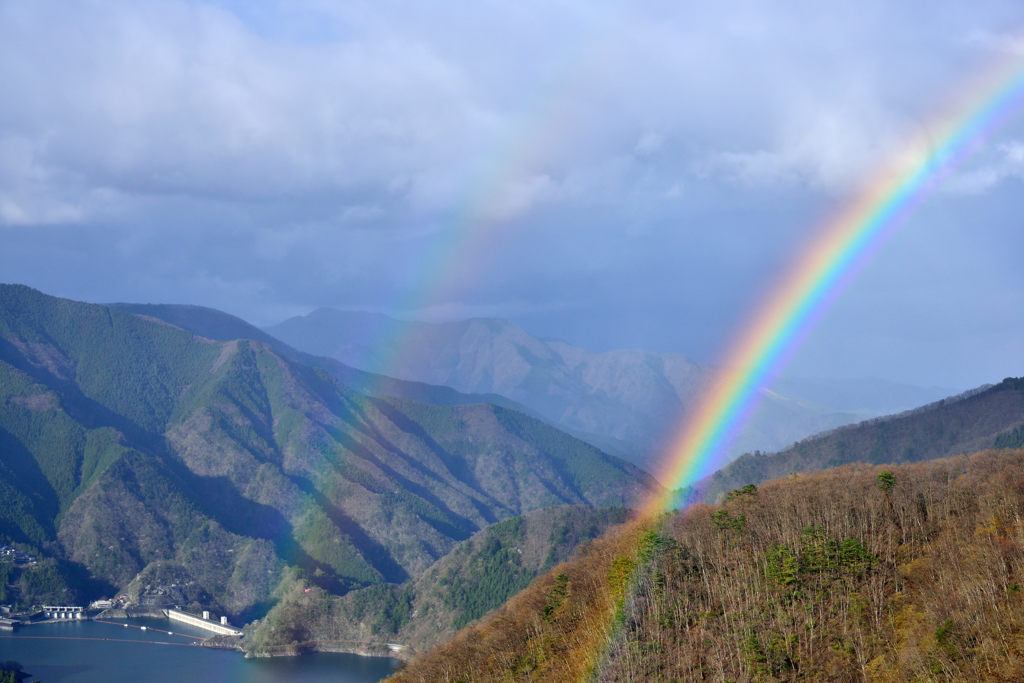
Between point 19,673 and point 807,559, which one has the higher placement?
point 807,559

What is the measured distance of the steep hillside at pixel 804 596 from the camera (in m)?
63.3

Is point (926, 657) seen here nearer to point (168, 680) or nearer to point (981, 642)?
point (981, 642)

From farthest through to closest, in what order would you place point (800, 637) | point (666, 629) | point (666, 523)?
1. point (666, 523)
2. point (666, 629)
3. point (800, 637)

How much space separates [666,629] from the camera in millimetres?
80438

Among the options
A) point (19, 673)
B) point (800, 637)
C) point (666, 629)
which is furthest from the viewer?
point (19, 673)

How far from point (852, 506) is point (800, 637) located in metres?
24.1

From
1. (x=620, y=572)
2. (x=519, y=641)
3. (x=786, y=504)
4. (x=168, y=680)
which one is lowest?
(x=168, y=680)

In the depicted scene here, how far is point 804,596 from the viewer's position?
76.4 metres

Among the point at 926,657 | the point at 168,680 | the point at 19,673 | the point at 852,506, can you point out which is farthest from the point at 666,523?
the point at 19,673

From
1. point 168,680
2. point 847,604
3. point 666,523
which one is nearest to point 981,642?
point 847,604

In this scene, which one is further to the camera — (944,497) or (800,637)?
(944,497)

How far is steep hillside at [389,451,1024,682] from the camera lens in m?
63.3

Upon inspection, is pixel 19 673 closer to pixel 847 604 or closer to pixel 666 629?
pixel 666 629

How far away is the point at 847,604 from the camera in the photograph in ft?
238
